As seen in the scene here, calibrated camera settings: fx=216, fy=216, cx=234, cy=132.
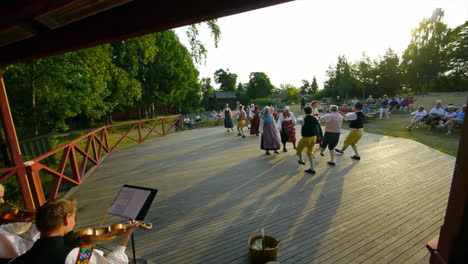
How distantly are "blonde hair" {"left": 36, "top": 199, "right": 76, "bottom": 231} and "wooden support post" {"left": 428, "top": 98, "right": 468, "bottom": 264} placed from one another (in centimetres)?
239

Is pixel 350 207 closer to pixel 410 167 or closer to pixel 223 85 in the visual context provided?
pixel 410 167

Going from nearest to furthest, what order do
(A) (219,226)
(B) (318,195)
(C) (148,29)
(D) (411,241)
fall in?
1. (C) (148,29)
2. (D) (411,241)
3. (A) (219,226)
4. (B) (318,195)

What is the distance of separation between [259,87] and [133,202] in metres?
50.5

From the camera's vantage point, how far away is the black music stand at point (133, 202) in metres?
2.14

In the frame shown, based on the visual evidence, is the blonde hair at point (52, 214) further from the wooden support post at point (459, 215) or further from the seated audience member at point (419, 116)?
the seated audience member at point (419, 116)

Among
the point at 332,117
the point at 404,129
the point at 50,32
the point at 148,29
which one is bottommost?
the point at 404,129

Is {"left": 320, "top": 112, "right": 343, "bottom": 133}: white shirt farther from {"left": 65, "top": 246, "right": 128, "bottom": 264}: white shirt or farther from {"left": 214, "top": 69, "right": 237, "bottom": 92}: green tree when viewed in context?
{"left": 214, "top": 69, "right": 237, "bottom": 92}: green tree

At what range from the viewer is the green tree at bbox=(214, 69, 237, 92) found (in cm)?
5781

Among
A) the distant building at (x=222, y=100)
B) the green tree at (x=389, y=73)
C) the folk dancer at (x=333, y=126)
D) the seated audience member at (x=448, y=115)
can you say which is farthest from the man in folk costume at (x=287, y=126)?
the distant building at (x=222, y=100)

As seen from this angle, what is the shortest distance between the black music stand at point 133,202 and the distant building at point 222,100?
139ft

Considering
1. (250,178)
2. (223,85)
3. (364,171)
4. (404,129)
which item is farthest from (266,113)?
(223,85)

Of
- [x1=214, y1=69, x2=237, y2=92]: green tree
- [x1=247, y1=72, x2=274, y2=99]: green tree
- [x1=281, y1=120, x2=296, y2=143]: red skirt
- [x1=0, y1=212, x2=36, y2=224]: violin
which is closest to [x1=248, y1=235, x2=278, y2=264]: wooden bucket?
[x1=0, y1=212, x2=36, y2=224]: violin

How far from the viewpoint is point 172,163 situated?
7207 mm

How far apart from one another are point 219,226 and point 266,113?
4.73 metres
